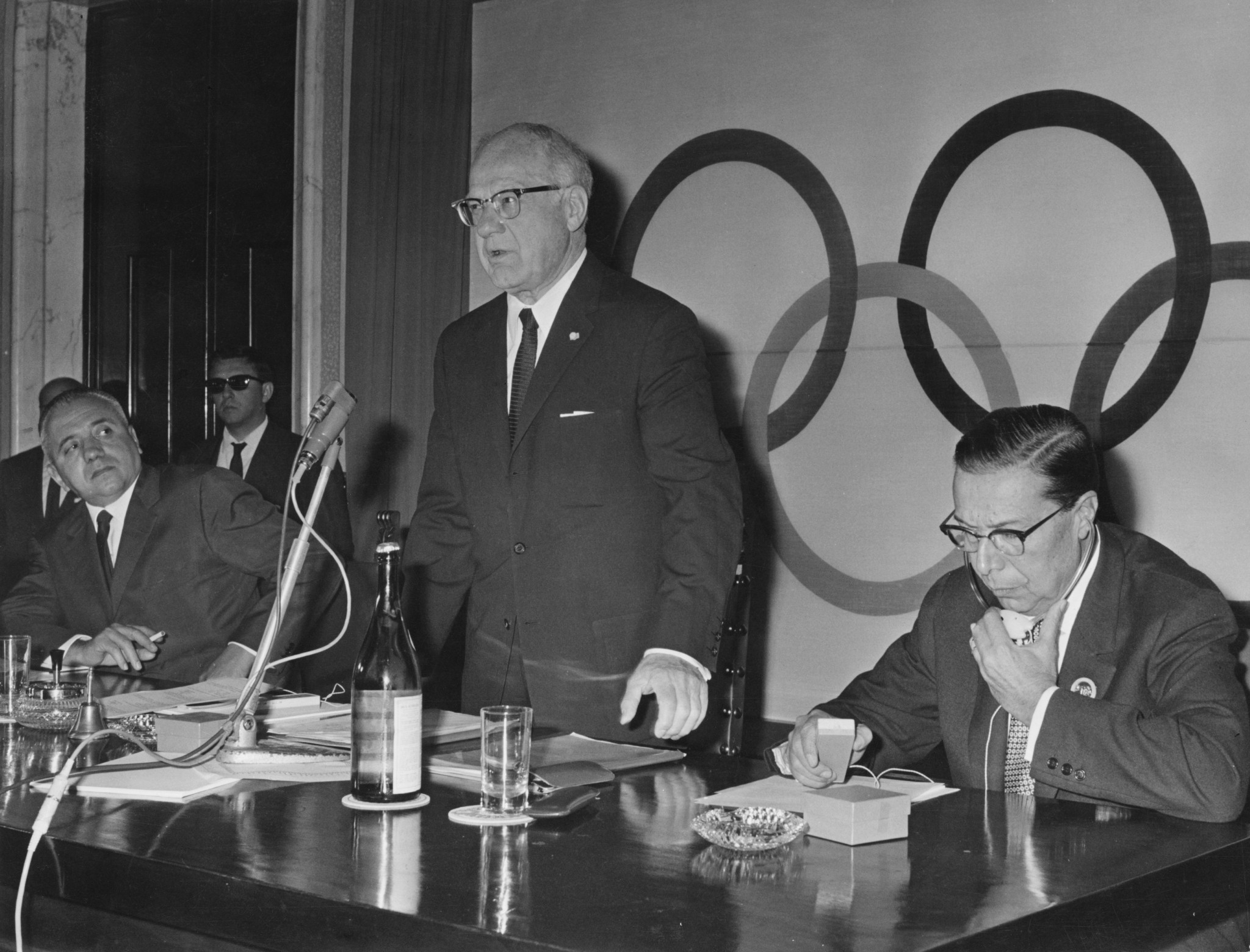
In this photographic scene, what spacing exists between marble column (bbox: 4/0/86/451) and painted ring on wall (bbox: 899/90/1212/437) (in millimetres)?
3831

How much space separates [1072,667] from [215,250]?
489 centimetres

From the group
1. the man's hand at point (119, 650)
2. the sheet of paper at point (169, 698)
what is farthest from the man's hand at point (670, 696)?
the man's hand at point (119, 650)

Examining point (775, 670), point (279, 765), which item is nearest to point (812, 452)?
point (775, 670)

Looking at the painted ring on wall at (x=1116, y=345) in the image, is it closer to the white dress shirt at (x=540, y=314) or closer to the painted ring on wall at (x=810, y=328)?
the painted ring on wall at (x=810, y=328)

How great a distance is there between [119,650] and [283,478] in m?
2.50

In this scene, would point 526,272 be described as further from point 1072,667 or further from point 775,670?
point 775,670

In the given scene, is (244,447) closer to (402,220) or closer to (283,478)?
(283,478)

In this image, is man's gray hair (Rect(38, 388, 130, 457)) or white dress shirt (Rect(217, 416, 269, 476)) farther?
white dress shirt (Rect(217, 416, 269, 476))

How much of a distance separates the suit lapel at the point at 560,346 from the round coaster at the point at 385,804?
1071 millimetres

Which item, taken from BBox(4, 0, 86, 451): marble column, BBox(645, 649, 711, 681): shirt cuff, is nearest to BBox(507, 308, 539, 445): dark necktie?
BBox(645, 649, 711, 681): shirt cuff

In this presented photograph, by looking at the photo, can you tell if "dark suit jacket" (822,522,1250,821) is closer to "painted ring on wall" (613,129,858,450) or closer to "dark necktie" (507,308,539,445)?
"dark necktie" (507,308,539,445)

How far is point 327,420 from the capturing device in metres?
1.57

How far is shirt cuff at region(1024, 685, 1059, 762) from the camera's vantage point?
1.81 m

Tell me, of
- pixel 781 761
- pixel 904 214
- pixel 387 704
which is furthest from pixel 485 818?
pixel 904 214
